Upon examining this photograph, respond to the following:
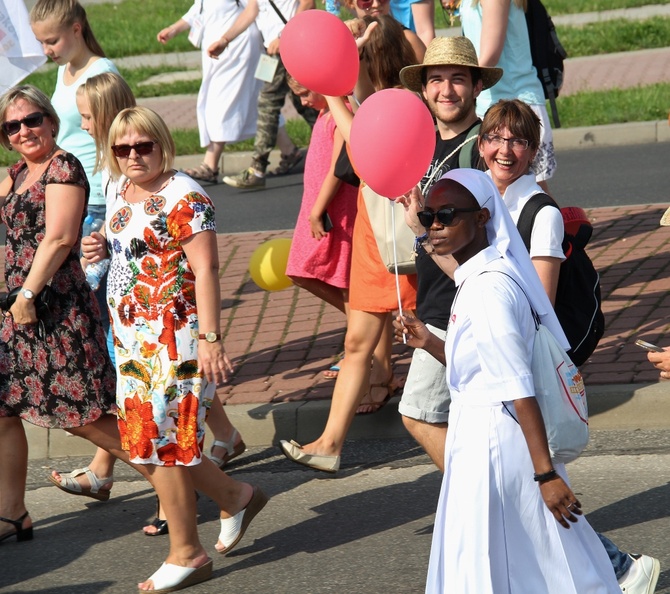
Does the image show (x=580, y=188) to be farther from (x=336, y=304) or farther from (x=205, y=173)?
(x=336, y=304)

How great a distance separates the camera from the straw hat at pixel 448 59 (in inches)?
198

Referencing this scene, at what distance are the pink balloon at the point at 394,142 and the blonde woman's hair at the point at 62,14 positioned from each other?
2530mm

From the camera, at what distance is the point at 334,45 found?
17.2 feet

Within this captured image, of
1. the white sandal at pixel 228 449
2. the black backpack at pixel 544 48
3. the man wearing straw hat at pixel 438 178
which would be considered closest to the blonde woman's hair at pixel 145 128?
the man wearing straw hat at pixel 438 178

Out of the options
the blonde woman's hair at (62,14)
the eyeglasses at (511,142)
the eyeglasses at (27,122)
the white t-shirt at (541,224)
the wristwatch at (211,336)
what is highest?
the blonde woman's hair at (62,14)

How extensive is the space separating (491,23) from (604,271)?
1.97m

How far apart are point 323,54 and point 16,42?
2.10 metres

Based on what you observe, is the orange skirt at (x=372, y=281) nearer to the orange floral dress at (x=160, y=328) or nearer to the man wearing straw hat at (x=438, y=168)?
the man wearing straw hat at (x=438, y=168)

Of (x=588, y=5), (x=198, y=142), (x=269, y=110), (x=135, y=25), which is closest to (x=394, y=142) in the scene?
(x=269, y=110)

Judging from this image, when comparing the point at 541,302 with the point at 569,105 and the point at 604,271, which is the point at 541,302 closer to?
the point at 604,271

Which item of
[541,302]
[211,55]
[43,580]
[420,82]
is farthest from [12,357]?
[211,55]

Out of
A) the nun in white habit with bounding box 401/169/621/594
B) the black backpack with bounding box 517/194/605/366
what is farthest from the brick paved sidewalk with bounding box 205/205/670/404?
the nun in white habit with bounding box 401/169/621/594

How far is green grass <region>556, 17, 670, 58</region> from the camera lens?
16188 millimetres

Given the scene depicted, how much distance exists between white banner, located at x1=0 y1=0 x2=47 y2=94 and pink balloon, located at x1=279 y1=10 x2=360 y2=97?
173cm
